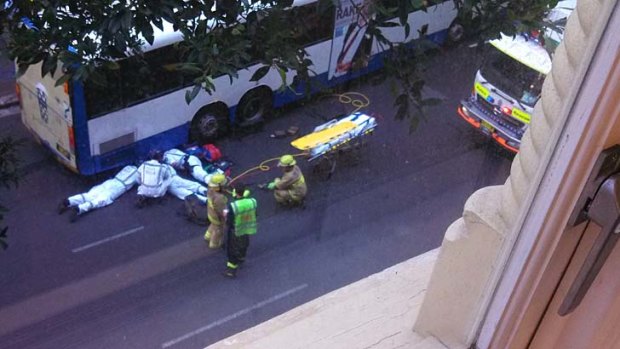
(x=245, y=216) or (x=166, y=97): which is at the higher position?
(x=166, y=97)

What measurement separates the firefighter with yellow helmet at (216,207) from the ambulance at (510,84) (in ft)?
1.63

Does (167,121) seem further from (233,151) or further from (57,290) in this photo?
(57,290)

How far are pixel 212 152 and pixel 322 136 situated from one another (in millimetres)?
212

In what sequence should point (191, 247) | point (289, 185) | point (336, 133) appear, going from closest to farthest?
1. point (336, 133)
2. point (289, 185)
3. point (191, 247)

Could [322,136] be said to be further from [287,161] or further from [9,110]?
[9,110]

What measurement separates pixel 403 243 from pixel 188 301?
57 cm

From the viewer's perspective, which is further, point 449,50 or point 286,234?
point 286,234

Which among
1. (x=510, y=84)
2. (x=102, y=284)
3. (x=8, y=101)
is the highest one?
(x=510, y=84)

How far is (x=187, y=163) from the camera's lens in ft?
4.54

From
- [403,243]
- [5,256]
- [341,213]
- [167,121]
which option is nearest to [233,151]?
[167,121]

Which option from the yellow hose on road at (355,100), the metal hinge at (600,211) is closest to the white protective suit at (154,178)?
the yellow hose on road at (355,100)

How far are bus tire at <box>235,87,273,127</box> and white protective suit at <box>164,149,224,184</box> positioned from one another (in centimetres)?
12

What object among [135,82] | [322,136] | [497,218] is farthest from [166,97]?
[497,218]

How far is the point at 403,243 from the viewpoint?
109cm
